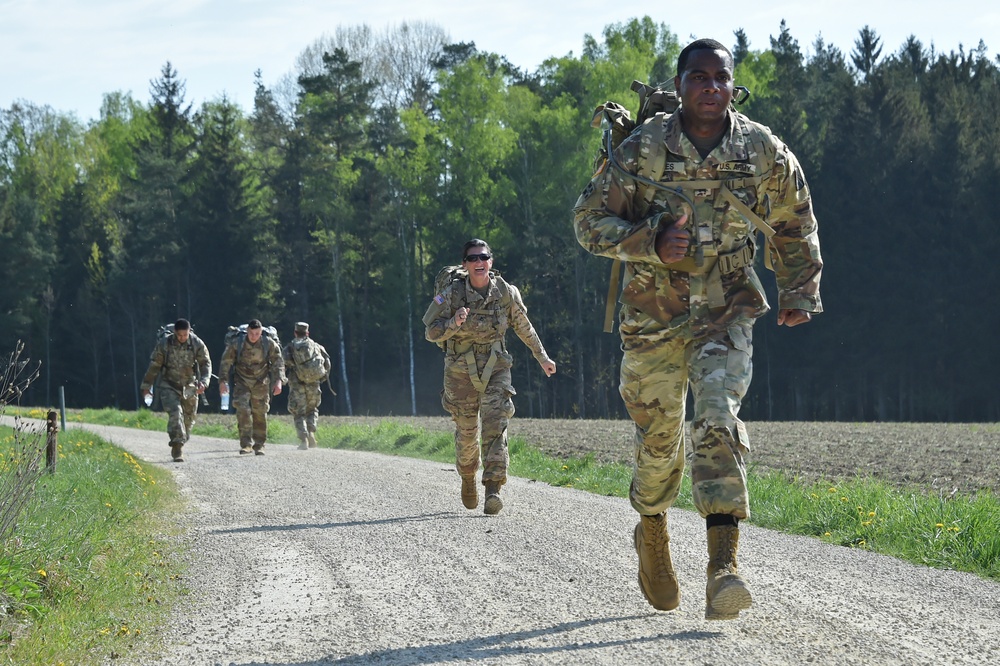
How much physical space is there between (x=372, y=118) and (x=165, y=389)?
45408 mm

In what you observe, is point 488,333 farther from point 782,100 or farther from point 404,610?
point 782,100

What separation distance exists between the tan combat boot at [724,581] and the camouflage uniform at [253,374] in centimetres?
1597

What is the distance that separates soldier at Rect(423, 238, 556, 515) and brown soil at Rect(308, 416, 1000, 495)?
15.1 ft

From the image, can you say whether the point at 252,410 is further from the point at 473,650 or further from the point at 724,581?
the point at 724,581

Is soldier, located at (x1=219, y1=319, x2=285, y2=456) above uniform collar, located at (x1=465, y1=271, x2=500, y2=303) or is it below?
below

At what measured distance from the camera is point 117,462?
1488cm

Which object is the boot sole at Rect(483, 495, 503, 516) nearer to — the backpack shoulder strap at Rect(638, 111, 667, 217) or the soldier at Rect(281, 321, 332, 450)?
the backpack shoulder strap at Rect(638, 111, 667, 217)

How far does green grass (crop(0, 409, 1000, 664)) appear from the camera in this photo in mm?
6008

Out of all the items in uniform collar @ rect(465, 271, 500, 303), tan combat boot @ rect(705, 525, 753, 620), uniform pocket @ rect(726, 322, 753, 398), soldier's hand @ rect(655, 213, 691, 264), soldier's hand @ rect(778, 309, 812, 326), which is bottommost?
tan combat boot @ rect(705, 525, 753, 620)

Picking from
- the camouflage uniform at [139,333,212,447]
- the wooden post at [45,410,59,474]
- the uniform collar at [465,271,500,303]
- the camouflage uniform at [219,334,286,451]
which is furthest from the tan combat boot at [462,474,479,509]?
the camouflage uniform at [219,334,286,451]

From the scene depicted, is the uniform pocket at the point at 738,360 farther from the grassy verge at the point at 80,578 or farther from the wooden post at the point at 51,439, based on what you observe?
the wooden post at the point at 51,439

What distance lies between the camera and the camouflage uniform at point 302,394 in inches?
891

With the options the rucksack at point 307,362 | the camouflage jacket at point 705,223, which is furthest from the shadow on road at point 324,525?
the rucksack at point 307,362

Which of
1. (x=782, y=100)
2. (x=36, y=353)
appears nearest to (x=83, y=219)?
(x=36, y=353)
